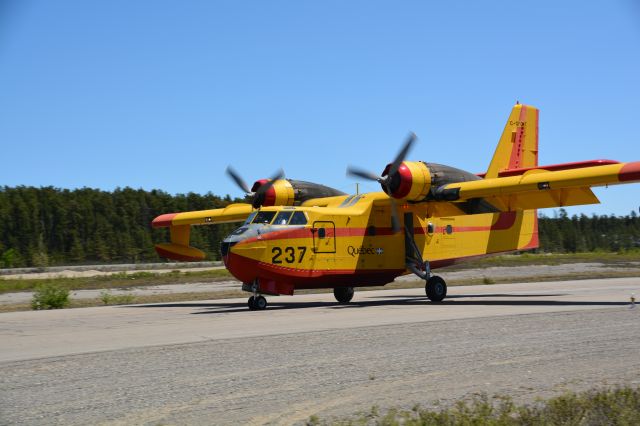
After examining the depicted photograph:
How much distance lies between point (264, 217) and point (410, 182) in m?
4.95

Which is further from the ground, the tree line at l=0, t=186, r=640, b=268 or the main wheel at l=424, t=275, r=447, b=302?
the tree line at l=0, t=186, r=640, b=268

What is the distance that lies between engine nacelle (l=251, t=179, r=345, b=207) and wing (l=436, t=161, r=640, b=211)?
6.45m

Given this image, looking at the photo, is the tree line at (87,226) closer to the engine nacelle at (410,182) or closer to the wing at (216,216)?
the wing at (216,216)

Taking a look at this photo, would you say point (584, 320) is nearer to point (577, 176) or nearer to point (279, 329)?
point (577, 176)

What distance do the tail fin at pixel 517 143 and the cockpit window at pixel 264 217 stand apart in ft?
33.5

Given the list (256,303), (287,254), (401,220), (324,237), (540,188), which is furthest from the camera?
(401,220)

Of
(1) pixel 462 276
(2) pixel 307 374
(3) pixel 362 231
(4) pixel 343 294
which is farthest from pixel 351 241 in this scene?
(1) pixel 462 276

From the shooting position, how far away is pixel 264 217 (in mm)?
23109

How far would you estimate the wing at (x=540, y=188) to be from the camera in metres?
20.3

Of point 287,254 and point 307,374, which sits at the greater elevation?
point 287,254

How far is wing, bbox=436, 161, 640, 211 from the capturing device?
2034cm

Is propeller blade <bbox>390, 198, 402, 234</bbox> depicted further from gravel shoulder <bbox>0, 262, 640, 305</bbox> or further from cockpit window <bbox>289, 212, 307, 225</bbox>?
gravel shoulder <bbox>0, 262, 640, 305</bbox>

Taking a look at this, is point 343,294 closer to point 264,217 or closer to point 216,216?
point 264,217

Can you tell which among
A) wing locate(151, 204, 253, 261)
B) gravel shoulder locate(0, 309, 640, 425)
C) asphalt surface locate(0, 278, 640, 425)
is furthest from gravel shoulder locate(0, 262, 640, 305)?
gravel shoulder locate(0, 309, 640, 425)
